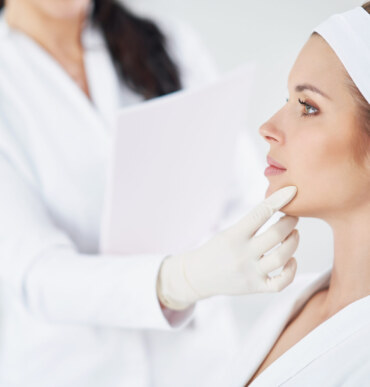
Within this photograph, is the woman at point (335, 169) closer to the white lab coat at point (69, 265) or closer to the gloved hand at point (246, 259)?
the gloved hand at point (246, 259)

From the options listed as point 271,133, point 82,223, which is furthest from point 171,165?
point 271,133

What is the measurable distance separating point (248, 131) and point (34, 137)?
0.46m

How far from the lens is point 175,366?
1021mm

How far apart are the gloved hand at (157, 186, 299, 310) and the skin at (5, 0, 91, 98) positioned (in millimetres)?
561

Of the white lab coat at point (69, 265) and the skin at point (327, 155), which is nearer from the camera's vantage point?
the skin at point (327, 155)

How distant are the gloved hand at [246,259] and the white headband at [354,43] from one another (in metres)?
0.15

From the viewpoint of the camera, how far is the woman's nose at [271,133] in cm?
65

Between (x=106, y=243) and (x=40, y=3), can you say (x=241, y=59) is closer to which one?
(x=40, y=3)

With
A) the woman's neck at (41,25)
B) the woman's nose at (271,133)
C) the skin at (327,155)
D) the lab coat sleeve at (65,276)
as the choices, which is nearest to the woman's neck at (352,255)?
the skin at (327,155)

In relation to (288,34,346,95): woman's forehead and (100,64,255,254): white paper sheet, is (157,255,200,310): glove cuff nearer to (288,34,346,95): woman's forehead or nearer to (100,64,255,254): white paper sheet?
(100,64,255,254): white paper sheet

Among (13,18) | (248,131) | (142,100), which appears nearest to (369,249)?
(248,131)

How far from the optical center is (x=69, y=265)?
0.84 metres

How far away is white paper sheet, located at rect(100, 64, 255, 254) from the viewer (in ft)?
2.85

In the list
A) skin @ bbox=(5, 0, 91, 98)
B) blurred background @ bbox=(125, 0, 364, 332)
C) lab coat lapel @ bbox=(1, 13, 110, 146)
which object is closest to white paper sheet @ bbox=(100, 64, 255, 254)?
blurred background @ bbox=(125, 0, 364, 332)
